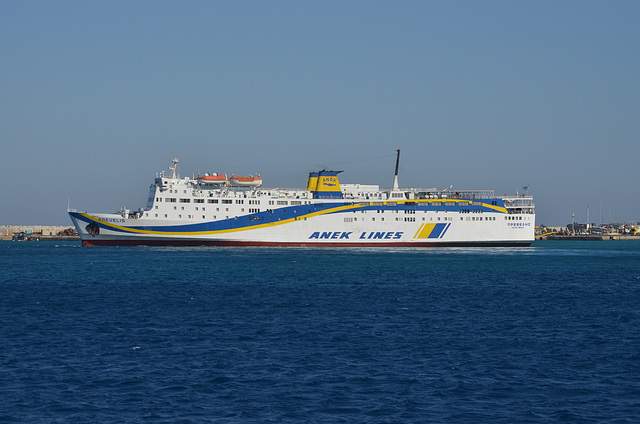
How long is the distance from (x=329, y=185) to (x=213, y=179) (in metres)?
15.0

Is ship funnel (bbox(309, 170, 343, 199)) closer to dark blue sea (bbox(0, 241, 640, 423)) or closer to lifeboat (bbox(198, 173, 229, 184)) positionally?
lifeboat (bbox(198, 173, 229, 184))

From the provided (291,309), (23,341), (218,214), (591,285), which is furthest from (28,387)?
(218,214)

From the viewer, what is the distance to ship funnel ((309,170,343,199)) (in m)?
90.0

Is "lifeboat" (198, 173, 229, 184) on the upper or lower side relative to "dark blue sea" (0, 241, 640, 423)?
upper

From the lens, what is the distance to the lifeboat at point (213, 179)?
8556 cm

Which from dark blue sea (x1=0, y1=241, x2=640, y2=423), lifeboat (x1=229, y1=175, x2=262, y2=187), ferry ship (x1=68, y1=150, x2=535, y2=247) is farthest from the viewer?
lifeboat (x1=229, y1=175, x2=262, y2=187)

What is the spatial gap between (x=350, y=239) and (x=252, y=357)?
218 ft

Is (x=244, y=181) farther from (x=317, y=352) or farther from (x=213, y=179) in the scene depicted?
(x=317, y=352)

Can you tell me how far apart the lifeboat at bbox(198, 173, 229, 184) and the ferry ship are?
0.13 m

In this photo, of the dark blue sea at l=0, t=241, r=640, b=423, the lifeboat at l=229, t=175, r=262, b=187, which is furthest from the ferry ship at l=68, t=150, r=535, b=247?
the dark blue sea at l=0, t=241, r=640, b=423

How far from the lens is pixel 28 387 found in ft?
59.9

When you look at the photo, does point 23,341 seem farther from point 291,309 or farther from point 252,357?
point 291,309

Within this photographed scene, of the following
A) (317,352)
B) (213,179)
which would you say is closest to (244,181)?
(213,179)

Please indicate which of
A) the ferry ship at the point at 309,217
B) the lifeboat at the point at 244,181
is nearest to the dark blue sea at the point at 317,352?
the ferry ship at the point at 309,217
